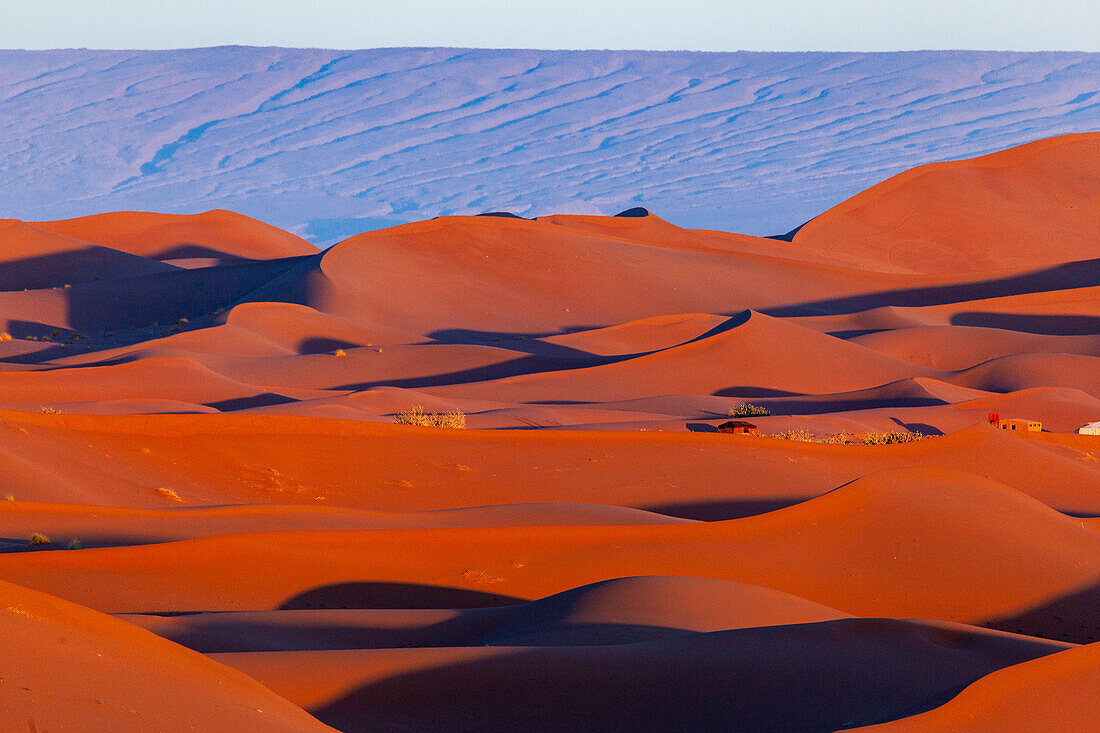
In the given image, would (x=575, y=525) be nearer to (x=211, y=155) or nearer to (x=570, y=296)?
(x=570, y=296)

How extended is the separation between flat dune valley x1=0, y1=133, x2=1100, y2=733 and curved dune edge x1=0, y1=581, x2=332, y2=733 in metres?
0.02

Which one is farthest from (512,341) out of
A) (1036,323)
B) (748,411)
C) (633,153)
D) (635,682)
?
(633,153)

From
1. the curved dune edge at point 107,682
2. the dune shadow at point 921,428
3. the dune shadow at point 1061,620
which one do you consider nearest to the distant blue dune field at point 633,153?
the dune shadow at point 921,428

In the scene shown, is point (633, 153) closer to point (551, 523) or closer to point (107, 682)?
point (551, 523)

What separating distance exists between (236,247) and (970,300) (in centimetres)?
3875

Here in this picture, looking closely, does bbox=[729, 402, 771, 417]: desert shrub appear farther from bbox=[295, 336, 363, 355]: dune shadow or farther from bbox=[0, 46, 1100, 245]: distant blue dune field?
bbox=[0, 46, 1100, 245]: distant blue dune field

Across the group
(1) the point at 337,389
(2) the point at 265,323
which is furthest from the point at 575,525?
(2) the point at 265,323

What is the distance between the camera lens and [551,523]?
13586 millimetres

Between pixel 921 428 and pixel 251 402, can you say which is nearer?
pixel 921 428

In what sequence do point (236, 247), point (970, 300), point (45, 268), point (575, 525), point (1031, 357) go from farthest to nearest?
point (236, 247), point (45, 268), point (970, 300), point (1031, 357), point (575, 525)

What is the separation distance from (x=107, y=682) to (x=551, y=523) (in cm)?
895

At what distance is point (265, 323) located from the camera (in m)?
41.9

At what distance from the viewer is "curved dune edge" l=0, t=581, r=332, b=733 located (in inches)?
177

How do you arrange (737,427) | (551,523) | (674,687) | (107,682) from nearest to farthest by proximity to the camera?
(107,682) → (674,687) → (551,523) → (737,427)
